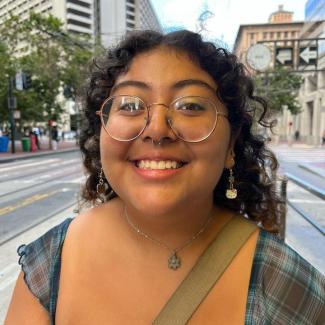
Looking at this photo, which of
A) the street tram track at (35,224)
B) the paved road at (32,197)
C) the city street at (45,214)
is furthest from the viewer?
the paved road at (32,197)

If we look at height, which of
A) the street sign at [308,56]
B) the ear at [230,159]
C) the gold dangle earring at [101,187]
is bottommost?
the gold dangle earring at [101,187]

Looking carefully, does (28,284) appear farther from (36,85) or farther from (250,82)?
(36,85)

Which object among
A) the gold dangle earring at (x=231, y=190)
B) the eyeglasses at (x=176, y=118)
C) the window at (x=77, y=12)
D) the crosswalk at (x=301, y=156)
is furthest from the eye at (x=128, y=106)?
the window at (x=77, y=12)

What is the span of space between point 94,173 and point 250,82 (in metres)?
0.78

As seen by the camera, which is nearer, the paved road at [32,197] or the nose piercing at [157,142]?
the nose piercing at [157,142]

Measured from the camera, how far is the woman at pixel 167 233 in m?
1.12

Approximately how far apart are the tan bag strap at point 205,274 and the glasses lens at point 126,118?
1.43 ft

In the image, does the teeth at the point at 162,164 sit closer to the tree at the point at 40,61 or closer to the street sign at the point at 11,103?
the street sign at the point at 11,103

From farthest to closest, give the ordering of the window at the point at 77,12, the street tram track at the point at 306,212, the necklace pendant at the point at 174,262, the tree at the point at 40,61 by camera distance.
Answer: the window at the point at 77,12 < the tree at the point at 40,61 < the street tram track at the point at 306,212 < the necklace pendant at the point at 174,262

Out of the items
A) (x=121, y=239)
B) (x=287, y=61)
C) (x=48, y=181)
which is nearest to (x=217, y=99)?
(x=121, y=239)

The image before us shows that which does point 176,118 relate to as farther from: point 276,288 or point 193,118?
point 276,288

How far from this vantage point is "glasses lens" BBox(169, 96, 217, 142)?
3.68 ft

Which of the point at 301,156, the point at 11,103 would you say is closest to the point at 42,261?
the point at 301,156

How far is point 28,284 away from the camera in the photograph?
4.25 ft
